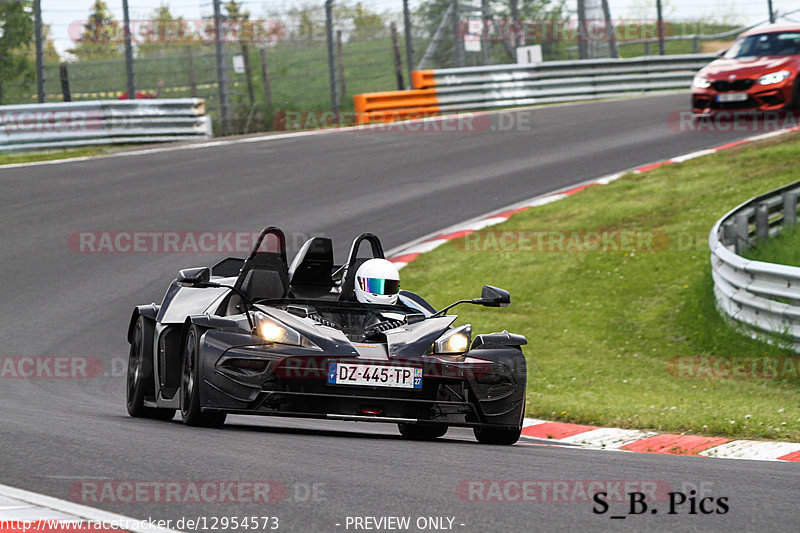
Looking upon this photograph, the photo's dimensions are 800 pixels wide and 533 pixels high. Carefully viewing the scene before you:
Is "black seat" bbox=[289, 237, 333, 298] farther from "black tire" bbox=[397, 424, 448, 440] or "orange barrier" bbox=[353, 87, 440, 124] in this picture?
"orange barrier" bbox=[353, 87, 440, 124]

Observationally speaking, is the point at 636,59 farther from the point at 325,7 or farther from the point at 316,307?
the point at 316,307

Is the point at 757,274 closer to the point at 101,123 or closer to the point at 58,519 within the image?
the point at 58,519

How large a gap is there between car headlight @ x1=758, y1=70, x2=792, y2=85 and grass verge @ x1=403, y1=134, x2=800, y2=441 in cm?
183

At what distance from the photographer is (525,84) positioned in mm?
27203

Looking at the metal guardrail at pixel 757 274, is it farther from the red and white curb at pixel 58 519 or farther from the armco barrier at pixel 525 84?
the armco barrier at pixel 525 84

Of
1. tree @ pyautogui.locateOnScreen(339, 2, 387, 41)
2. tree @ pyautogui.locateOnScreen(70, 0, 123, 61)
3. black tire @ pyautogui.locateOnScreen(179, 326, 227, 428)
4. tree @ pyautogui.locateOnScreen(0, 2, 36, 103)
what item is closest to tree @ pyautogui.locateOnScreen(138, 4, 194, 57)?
tree @ pyautogui.locateOnScreen(70, 0, 123, 61)

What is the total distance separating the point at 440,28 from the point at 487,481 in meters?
22.7

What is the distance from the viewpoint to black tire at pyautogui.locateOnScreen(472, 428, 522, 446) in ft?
24.5

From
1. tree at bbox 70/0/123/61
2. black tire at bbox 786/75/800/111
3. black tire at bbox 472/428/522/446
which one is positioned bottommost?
black tire at bbox 472/428/522/446

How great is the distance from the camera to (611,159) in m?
20.0

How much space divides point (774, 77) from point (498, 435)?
1460 cm

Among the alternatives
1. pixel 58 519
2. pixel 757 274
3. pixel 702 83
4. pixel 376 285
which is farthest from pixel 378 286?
pixel 702 83

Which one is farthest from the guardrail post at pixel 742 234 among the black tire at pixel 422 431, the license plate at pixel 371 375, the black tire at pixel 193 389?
the black tire at pixel 193 389

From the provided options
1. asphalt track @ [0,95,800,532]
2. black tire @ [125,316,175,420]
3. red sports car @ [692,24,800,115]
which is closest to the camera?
asphalt track @ [0,95,800,532]
